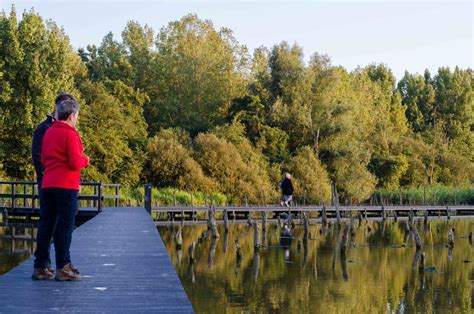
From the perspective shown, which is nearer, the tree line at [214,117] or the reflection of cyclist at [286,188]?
the reflection of cyclist at [286,188]

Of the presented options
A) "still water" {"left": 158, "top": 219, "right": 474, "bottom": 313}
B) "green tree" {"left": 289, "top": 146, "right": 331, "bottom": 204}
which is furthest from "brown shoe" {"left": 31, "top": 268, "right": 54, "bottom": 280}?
"green tree" {"left": 289, "top": 146, "right": 331, "bottom": 204}

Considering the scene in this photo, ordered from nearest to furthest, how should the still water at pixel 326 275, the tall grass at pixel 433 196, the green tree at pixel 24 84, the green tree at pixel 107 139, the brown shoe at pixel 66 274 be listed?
the brown shoe at pixel 66 274
the still water at pixel 326 275
the green tree at pixel 24 84
the green tree at pixel 107 139
the tall grass at pixel 433 196

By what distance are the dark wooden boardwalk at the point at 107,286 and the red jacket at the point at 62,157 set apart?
118 centimetres

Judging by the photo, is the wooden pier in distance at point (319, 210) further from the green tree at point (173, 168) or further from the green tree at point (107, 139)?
the green tree at point (107, 139)

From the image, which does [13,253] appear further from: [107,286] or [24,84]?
Answer: [107,286]

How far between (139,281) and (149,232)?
7829 mm

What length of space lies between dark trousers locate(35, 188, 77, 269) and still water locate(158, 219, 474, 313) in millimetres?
10092

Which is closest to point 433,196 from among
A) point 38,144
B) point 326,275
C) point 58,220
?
point 326,275

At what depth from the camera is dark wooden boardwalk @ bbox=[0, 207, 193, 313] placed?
7.52 m

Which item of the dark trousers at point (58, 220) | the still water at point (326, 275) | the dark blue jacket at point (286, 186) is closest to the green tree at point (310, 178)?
the dark blue jacket at point (286, 186)

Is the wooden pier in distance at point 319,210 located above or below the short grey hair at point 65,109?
below

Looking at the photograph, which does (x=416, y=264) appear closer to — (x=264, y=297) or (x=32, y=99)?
(x=264, y=297)

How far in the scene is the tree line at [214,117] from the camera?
4431 centimetres

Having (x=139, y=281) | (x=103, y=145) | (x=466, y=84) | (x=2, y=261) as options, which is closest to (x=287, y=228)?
(x=103, y=145)
